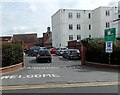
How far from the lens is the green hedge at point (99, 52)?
23.5 metres

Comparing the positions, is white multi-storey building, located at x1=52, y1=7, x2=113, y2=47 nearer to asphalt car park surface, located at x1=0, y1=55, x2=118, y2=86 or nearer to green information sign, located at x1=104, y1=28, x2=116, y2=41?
green information sign, located at x1=104, y1=28, x2=116, y2=41

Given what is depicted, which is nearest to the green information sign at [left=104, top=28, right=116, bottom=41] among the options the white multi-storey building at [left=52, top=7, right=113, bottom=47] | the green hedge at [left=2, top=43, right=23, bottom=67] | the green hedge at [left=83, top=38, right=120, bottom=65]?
the green hedge at [left=83, top=38, right=120, bottom=65]

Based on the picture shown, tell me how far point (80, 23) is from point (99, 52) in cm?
4328

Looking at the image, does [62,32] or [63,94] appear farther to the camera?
[62,32]

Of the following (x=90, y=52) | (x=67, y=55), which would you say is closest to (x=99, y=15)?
(x=67, y=55)

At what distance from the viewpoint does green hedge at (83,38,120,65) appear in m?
23.5

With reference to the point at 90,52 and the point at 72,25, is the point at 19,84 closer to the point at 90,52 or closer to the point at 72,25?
the point at 90,52

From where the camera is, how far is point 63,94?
444 inches

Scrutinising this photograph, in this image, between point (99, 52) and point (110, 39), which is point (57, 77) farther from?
point (99, 52)

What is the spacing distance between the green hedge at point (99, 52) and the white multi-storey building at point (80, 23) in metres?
38.4

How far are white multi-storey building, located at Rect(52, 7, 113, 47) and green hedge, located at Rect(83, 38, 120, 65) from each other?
126ft

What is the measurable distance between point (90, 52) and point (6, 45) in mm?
8119

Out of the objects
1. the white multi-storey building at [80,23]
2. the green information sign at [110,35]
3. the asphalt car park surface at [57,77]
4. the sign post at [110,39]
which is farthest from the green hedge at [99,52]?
the white multi-storey building at [80,23]

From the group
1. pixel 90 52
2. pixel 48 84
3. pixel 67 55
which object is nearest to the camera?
pixel 48 84
